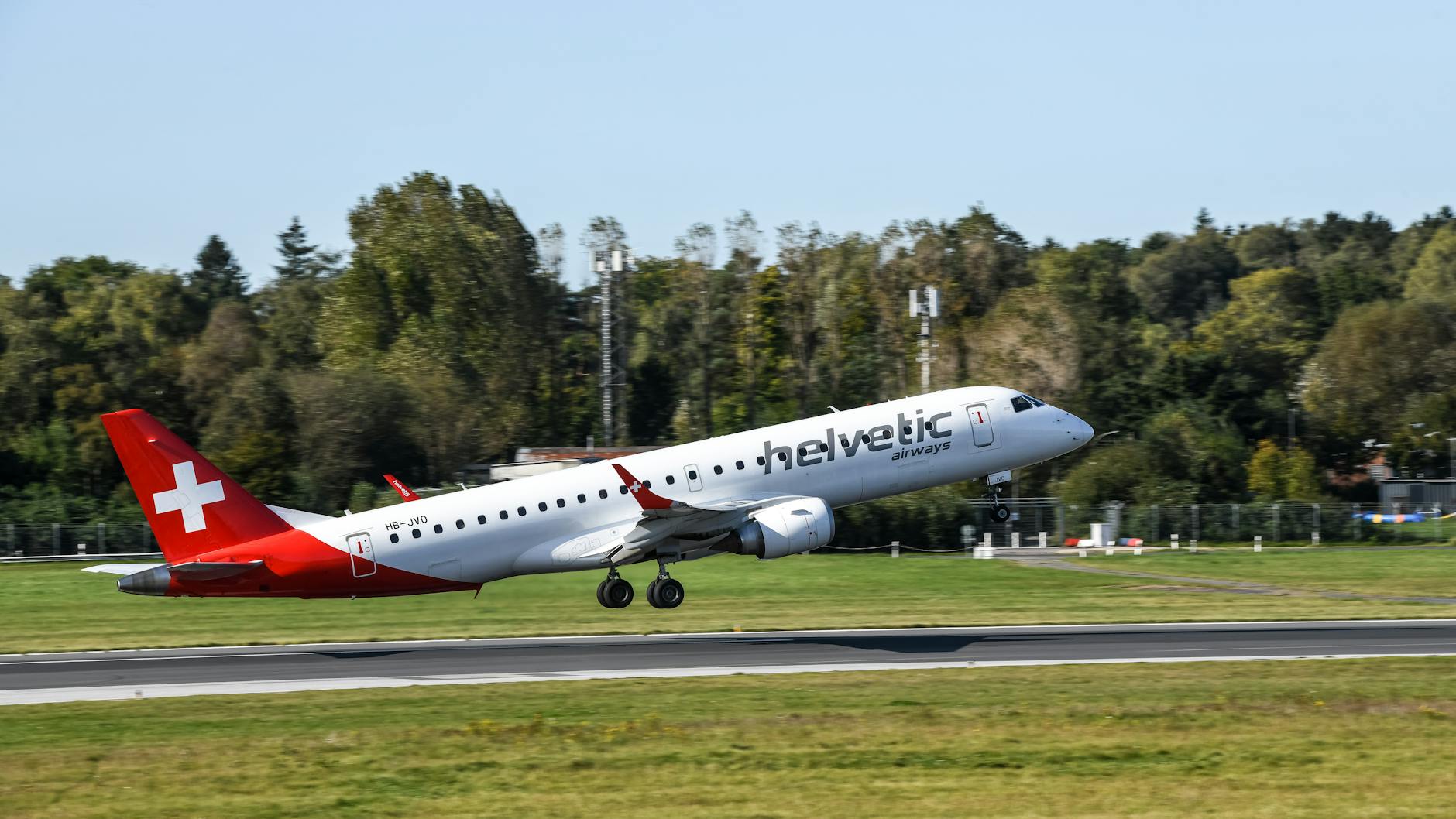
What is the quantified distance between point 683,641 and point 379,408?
204ft

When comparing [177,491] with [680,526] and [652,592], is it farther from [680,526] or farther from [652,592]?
[680,526]

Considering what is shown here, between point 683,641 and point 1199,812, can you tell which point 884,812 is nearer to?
point 1199,812

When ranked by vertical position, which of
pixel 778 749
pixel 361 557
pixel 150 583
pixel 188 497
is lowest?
pixel 778 749

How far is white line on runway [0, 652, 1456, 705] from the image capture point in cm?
3198

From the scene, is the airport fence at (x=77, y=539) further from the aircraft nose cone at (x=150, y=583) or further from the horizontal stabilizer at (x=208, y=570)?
the horizontal stabilizer at (x=208, y=570)

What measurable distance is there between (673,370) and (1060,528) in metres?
53.6

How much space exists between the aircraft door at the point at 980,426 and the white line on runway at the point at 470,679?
935cm

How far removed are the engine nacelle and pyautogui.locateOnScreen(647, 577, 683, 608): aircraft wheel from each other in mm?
2822

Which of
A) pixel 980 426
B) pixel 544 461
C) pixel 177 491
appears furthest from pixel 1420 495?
pixel 177 491

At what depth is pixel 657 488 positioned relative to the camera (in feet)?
133

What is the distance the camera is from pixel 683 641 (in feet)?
131

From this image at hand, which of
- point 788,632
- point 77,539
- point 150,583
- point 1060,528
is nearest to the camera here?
point 150,583

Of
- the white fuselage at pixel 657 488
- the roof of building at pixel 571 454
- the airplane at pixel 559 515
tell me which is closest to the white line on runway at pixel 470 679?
the airplane at pixel 559 515

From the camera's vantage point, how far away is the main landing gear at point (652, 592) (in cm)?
4169
